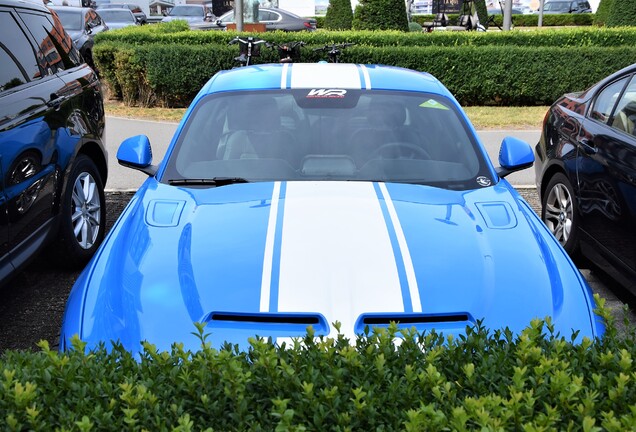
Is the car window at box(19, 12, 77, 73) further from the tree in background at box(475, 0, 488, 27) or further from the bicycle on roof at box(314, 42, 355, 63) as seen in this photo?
the tree in background at box(475, 0, 488, 27)

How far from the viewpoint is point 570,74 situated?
1388 cm

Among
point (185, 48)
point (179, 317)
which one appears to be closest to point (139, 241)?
point (179, 317)

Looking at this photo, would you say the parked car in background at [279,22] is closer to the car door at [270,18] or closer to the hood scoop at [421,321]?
the car door at [270,18]

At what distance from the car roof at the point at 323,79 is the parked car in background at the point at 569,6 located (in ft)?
147

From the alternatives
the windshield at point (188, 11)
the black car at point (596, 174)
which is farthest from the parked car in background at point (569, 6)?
the black car at point (596, 174)

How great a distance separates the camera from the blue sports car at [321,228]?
2.83 m

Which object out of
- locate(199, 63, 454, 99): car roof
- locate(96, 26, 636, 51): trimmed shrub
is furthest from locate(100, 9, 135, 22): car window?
locate(199, 63, 454, 99): car roof

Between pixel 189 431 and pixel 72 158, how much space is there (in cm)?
415

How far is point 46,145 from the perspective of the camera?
509 cm

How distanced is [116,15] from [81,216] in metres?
25.4

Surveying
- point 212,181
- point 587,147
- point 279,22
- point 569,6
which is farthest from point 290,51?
point 569,6

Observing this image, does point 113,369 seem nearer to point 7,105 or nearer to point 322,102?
point 322,102

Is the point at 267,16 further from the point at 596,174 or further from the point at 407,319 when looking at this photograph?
the point at 407,319

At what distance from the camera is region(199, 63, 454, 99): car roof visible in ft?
14.6
